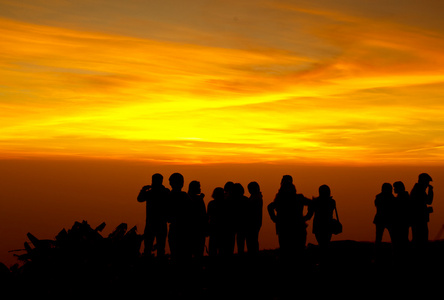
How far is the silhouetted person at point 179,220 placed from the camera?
15.0 meters

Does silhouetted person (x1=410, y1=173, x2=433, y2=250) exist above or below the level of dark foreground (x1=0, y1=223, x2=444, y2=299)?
above

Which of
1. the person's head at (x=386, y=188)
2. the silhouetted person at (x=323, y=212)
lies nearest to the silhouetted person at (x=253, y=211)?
the silhouetted person at (x=323, y=212)

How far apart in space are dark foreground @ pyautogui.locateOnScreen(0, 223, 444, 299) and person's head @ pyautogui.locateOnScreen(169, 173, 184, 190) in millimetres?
2056

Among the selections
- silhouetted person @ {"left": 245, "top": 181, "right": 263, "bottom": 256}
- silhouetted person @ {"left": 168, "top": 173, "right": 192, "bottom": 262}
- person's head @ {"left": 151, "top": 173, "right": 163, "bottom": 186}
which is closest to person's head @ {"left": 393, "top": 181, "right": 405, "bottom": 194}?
silhouetted person @ {"left": 245, "top": 181, "right": 263, "bottom": 256}

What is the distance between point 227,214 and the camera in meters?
16.7

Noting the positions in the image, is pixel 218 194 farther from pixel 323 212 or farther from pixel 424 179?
pixel 424 179

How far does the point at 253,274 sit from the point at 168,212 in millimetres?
2594

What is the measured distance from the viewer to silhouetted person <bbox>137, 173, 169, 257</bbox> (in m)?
15.8

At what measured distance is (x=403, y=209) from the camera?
1786 cm

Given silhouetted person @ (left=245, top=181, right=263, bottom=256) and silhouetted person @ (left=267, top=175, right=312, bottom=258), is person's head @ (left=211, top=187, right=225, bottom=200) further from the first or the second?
silhouetted person @ (left=267, top=175, right=312, bottom=258)

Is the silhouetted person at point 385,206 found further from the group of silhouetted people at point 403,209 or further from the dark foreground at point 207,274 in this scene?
the dark foreground at point 207,274

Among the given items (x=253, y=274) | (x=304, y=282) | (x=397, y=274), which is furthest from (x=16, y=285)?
(x=397, y=274)

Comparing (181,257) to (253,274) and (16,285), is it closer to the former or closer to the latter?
(253,274)

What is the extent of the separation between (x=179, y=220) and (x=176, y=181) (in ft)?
3.44
